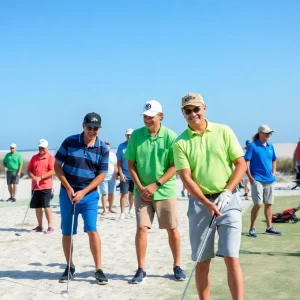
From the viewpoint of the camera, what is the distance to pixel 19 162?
60.7ft

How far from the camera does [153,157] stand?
662 centimetres

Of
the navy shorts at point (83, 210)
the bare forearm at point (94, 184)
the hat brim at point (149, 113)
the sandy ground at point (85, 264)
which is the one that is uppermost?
the hat brim at point (149, 113)

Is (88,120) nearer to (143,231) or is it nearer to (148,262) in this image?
(143,231)

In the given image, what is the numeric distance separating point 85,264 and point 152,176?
2053mm

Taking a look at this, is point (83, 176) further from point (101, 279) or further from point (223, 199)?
point (223, 199)

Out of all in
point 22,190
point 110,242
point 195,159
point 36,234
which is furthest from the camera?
point 22,190

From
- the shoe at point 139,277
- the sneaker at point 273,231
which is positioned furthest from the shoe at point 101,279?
the sneaker at point 273,231

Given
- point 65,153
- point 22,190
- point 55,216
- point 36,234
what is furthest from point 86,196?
point 22,190

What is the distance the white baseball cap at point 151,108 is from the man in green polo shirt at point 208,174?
1.55 meters

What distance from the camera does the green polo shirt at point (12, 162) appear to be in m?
18.4

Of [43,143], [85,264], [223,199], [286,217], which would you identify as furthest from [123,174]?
[223,199]

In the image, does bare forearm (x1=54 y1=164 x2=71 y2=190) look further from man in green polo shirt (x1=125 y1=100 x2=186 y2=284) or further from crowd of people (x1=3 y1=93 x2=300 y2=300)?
man in green polo shirt (x1=125 y1=100 x2=186 y2=284)

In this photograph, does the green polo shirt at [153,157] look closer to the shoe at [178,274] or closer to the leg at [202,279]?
the shoe at [178,274]

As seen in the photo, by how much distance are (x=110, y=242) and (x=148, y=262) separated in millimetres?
1955
